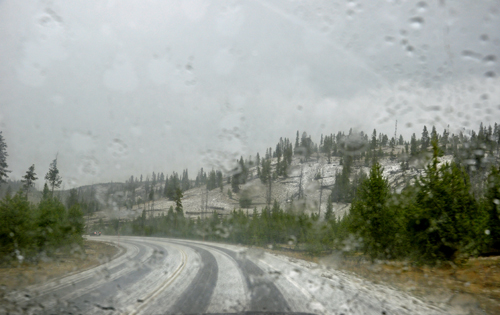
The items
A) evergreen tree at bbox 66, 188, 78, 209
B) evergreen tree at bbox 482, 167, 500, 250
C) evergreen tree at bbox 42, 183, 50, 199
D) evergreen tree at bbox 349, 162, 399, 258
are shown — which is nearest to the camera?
evergreen tree at bbox 349, 162, 399, 258

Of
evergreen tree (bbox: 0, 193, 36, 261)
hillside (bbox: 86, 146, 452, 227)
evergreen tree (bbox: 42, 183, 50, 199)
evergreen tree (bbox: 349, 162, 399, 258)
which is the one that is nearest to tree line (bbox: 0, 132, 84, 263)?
evergreen tree (bbox: 0, 193, 36, 261)

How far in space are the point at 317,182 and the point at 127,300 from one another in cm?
5134

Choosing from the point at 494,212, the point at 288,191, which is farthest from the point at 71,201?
the point at 494,212

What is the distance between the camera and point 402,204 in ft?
61.8

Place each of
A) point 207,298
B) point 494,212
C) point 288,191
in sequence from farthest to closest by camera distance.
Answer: point 288,191 → point 494,212 → point 207,298

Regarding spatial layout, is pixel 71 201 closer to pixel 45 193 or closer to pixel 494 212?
pixel 45 193

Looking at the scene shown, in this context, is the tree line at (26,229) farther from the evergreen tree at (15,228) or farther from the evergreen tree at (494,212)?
the evergreen tree at (494,212)

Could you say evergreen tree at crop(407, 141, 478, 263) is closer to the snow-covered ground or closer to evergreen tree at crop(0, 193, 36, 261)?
the snow-covered ground

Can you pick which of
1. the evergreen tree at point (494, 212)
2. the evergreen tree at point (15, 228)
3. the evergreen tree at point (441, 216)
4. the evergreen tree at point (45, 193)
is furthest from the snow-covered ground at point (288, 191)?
the evergreen tree at point (15, 228)

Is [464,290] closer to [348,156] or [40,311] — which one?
[40,311]

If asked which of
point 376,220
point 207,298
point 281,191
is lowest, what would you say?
point 207,298

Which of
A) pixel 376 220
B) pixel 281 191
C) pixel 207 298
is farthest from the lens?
pixel 281 191

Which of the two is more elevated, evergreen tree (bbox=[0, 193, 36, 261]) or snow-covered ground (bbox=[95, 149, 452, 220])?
snow-covered ground (bbox=[95, 149, 452, 220])

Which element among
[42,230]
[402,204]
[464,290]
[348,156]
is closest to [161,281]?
[464,290]
